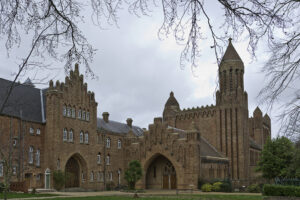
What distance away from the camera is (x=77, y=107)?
47.4m

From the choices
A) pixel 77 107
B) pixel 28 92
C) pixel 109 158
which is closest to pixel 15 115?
pixel 28 92

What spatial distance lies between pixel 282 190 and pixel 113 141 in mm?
31317

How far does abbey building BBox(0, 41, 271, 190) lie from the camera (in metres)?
41.2

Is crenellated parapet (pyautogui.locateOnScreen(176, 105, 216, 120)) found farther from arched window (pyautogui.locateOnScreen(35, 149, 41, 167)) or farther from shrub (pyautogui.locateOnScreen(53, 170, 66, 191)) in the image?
arched window (pyautogui.locateOnScreen(35, 149, 41, 167))

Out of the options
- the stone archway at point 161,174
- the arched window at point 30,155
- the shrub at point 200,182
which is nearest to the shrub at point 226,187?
the shrub at point 200,182

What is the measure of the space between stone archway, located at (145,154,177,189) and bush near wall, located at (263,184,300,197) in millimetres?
24527

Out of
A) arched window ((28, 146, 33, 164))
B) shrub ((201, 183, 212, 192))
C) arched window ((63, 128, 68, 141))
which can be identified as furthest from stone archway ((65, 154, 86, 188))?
shrub ((201, 183, 212, 192))

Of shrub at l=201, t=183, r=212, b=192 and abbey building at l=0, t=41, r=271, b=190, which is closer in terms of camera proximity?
abbey building at l=0, t=41, r=271, b=190

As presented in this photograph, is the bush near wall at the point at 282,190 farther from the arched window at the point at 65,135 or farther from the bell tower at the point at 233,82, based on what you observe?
the bell tower at the point at 233,82

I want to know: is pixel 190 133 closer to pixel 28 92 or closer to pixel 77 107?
pixel 77 107

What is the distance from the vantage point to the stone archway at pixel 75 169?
150ft

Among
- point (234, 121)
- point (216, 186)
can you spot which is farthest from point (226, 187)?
point (234, 121)

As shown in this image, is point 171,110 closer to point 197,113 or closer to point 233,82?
point 197,113

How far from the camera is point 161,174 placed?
171 ft
